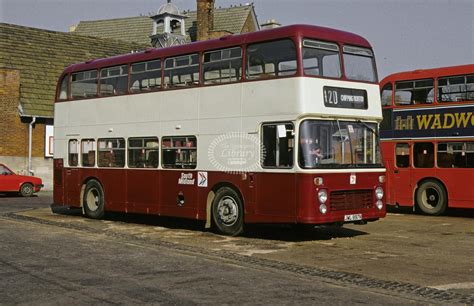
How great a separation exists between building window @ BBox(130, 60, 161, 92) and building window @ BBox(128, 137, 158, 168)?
4.11 ft

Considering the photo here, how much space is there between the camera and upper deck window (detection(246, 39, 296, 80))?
13.0 metres

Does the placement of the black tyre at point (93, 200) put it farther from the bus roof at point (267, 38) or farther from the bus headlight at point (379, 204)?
the bus headlight at point (379, 204)

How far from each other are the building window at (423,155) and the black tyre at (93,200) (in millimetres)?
9229

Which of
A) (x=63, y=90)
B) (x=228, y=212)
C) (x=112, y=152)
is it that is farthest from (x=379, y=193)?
(x=63, y=90)

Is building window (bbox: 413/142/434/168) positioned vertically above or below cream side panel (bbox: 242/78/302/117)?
below

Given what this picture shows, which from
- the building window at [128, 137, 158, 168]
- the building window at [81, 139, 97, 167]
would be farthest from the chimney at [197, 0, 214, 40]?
the building window at [128, 137, 158, 168]

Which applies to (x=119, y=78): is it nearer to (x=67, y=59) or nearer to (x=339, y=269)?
(x=339, y=269)

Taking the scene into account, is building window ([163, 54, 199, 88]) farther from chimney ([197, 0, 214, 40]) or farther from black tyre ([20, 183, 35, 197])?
chimney ([197, 0, 214, 40])

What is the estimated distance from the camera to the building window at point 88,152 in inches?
718

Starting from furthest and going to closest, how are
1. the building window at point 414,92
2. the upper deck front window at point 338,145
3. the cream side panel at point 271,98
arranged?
the building window at point 414,92
the cream side panel at point 271,98
the upper deck front window at point 338,145

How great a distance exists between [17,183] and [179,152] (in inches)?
576

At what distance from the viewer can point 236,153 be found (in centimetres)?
1404

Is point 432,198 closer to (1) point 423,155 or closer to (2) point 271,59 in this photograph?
(1) point 423,155

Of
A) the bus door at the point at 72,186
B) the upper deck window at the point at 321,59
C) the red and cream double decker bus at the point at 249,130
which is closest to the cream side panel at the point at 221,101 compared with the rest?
the red and cream double decker bus at the point at 249,130
